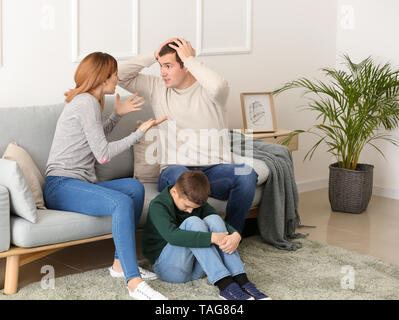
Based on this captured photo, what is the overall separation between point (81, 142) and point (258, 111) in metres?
1.87

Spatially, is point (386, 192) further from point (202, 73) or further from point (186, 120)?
point (202, 73)

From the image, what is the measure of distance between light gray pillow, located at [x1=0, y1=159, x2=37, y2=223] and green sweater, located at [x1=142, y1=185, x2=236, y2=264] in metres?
0.55

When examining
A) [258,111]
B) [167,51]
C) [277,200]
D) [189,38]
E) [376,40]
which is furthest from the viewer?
[376,40]

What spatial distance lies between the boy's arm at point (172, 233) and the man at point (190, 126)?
1.50 ft

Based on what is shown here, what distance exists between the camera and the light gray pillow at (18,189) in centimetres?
270

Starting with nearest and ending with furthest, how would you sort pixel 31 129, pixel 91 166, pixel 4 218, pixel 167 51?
pixel 4 218 < pixel 91 166 < pixel 31 129 < pixel 167 51

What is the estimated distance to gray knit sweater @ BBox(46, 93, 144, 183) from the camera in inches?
115

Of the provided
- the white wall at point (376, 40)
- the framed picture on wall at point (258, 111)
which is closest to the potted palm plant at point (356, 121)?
the framed picture on wall at point (258, 111)

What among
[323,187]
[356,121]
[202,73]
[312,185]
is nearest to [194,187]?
[202,73]

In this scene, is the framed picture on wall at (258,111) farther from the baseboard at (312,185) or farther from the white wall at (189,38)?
the baseboard at (312,185)

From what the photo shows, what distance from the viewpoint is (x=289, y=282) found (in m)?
3.01

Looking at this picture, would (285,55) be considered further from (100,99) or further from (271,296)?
(271,296)

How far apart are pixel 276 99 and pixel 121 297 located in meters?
2.61
